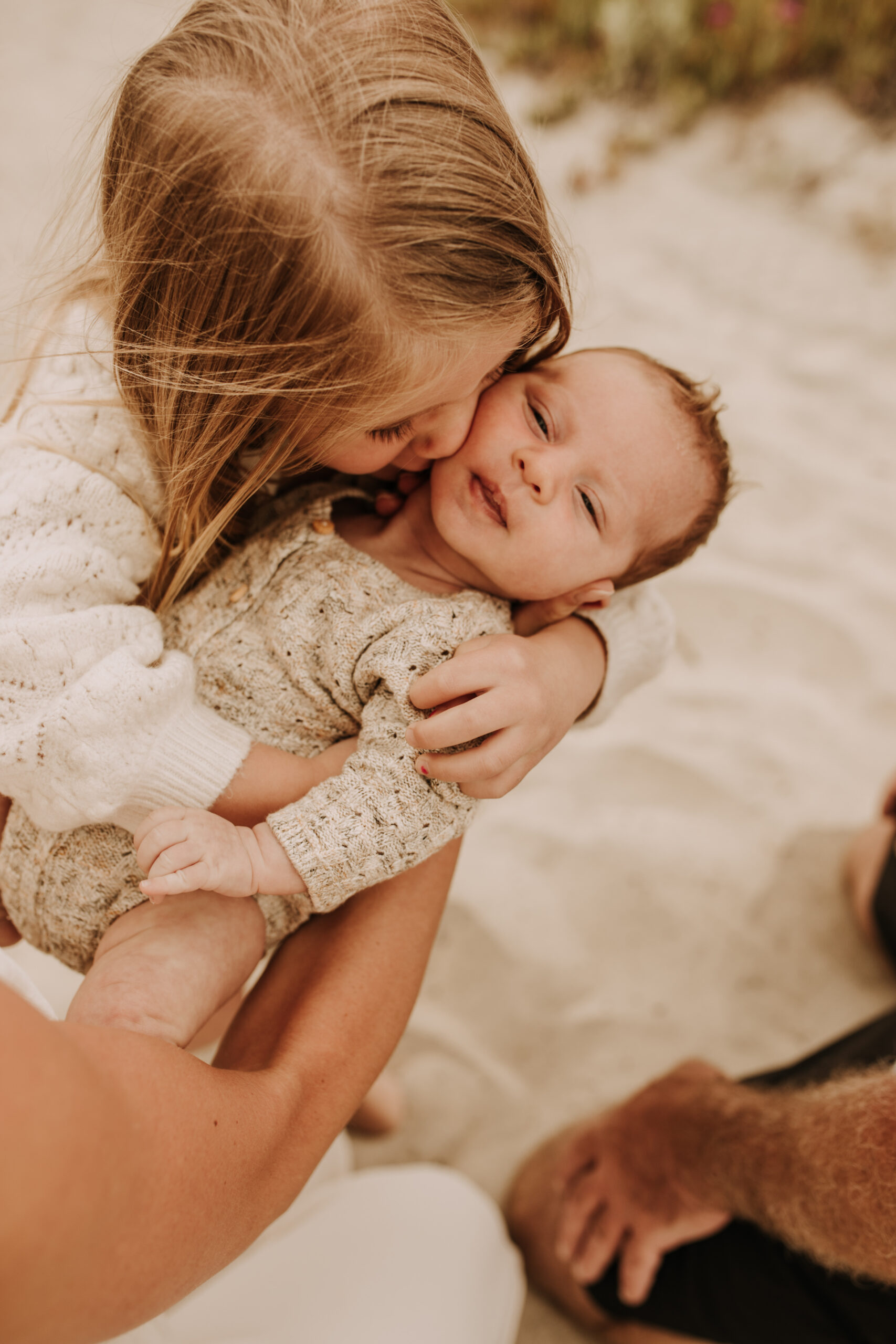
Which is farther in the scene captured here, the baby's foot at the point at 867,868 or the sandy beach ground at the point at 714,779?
the baby's foot at the point at 867,868

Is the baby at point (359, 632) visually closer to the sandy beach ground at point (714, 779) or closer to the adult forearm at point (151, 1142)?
the adult forearm at point (151, 1142)

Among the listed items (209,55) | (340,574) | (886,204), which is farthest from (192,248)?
(886,204)

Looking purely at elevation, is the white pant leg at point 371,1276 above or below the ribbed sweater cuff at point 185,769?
below

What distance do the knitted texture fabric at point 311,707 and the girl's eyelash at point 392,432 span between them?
0.22m

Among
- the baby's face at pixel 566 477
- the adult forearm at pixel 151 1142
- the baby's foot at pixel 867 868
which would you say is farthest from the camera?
the baby's foot at pixel 867 868

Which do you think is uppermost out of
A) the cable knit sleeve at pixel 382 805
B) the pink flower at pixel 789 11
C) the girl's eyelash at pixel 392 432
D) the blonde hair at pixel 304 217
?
the blonde hair at pixel 304 217

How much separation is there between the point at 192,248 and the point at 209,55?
0.22 meters

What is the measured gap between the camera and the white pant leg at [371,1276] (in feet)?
4.01

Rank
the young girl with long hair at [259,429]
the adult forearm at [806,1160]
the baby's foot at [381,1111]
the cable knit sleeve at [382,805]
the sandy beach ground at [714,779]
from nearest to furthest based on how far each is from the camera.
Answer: the young girl with long hair at [259,429], the cable knit sleeve at [382,805], the adult forearm at [806,1160], the baby's foot at [381,1111], the sandy beach ground at [714,779]

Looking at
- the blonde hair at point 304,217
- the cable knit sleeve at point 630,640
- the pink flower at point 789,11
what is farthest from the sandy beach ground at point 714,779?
the pink flower at point 789,11

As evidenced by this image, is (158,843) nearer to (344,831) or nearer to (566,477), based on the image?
(344,831)

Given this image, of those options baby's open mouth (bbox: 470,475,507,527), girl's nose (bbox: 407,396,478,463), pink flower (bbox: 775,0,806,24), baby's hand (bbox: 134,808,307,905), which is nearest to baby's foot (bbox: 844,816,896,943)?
baby's open mouth (bbox: 470,475,507,527)

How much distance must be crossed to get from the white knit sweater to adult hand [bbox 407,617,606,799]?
→ 312 millimetres

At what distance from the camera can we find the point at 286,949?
1.37 meters
